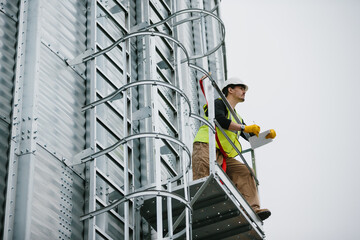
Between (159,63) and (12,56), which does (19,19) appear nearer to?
(12,56)

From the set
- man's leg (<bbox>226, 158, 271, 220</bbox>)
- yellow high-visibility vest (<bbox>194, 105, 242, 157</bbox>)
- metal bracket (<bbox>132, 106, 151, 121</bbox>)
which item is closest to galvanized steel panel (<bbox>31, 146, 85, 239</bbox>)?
metal bracket (<bbox>132, 106, 151, 121</bbox>)

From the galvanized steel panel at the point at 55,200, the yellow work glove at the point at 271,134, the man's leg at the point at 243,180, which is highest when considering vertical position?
the yellow work glove at the point at 271,134

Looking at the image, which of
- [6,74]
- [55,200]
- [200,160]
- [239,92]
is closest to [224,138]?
[200,160]

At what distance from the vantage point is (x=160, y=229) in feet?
26.0

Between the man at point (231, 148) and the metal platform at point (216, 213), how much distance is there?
39 centimetres

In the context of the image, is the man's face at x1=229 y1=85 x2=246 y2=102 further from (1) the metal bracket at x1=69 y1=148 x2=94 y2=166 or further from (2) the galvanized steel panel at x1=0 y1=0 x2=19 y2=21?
(2) the galvanized steel panel at x1=0 y1=0 x2=19 y2=21

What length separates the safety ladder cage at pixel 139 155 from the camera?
888 cm

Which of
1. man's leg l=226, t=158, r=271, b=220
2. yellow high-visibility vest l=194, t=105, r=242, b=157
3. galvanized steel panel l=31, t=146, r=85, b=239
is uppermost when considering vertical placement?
yellow high-visibility vest l=194, t=105, r=242, b=157

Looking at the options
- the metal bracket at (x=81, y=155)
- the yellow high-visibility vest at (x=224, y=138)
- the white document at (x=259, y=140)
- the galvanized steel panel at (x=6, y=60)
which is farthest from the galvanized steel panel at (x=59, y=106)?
the white document at (x=259, y=140)

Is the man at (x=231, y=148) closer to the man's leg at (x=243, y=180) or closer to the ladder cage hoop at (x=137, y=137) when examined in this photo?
the man's leg at (x=243, y=180)

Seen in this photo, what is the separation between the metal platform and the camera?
9414 mm

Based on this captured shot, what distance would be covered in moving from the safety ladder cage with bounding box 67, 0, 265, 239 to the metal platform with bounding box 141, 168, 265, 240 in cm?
1

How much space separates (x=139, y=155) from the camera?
35.9ft

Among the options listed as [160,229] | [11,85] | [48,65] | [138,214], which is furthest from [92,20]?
A: [160,229]
